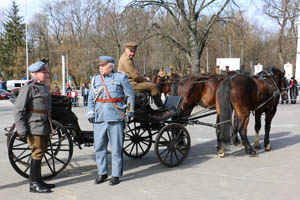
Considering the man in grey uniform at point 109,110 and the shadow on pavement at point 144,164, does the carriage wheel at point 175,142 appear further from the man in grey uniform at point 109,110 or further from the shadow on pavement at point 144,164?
the man in grey uniform at point 109,110

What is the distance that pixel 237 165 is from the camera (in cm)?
641

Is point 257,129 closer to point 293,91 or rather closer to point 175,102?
point 175,102

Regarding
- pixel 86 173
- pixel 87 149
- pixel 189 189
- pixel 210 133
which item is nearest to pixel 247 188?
pixel 189 189

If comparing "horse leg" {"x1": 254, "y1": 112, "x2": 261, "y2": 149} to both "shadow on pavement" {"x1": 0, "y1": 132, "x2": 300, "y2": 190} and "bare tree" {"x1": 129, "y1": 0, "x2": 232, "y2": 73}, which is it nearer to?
"shadow on pavement" {"x1": 0, "y1": 132, "x2": 300, "y2": 190}

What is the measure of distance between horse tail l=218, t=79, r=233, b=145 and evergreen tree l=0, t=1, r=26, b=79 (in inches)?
2224

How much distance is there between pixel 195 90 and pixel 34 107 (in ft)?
13.3

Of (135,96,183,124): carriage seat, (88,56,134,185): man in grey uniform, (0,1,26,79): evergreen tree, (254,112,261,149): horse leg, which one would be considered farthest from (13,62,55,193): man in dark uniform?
(0,1,26,79): evergreen tree

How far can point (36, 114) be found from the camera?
4840 mm

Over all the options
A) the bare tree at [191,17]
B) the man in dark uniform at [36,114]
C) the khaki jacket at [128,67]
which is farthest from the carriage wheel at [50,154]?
the bare tree at [191,17]

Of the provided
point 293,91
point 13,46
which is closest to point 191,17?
point 293,91

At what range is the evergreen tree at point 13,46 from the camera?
59250 millimetres

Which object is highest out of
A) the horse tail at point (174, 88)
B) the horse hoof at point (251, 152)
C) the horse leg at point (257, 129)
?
the horse tail at point (174, 88)

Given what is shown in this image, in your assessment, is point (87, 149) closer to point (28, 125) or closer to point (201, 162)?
point (201, 162)

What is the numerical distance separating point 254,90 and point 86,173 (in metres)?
3.77
